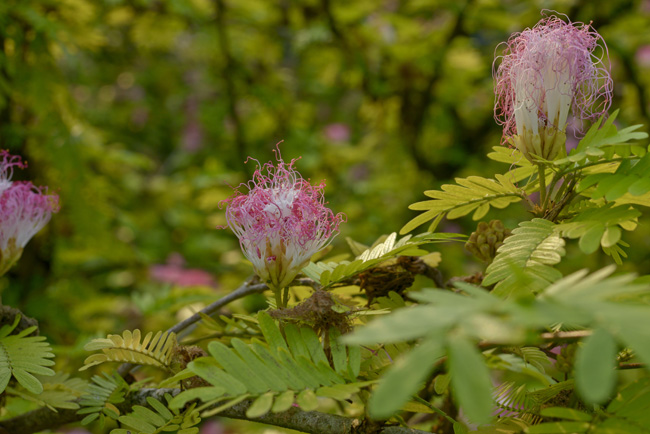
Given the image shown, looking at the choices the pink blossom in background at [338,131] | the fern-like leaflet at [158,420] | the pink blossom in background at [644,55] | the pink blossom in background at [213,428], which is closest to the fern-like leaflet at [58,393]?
the fern-like leaflet at [158,420]

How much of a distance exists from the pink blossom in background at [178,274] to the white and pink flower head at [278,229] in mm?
2509

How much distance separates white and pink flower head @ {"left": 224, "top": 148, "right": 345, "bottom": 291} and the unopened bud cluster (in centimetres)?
23

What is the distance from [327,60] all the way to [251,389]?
263cm

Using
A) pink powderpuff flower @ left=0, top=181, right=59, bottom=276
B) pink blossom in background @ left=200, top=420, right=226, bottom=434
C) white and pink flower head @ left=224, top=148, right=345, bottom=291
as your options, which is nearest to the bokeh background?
pink powderpuff flower @ left=0, top=181, right=59, bottom=276

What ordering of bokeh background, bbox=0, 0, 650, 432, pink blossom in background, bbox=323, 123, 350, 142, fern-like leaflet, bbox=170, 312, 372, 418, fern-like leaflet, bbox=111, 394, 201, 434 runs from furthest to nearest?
1. pink blossom in background, bbox=323, 123, 350, 142
2. bokeh background, bbox=0, 0, 650, 432
3. fern-like leaflet, bbox=111, 394, 201, 434
4. fern-like leaflet, bbox=170, 312, 372, 418

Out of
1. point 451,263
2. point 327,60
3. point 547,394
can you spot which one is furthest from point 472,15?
point 547,394

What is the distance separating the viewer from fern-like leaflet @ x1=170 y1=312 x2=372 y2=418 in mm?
593

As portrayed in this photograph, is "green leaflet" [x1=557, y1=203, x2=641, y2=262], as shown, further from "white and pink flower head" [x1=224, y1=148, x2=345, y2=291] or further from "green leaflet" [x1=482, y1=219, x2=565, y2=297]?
"white and pink flower head" [x1=224, y1=148, x2=345, y2=291]

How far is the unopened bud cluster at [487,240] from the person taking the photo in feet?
2.68

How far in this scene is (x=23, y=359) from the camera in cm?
80

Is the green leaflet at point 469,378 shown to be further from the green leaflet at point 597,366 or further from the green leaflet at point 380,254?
the green leaflet at point 380,254

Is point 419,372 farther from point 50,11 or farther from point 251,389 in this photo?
point 50,11

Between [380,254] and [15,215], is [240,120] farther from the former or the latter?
[380,254]

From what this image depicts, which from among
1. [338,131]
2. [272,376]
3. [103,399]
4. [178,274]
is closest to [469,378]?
[272,376]
